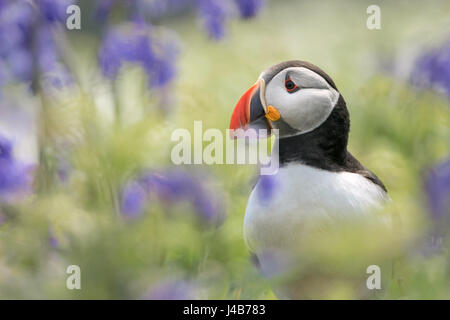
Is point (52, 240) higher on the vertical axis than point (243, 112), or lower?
lower

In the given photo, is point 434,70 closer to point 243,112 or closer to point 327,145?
point 327,145

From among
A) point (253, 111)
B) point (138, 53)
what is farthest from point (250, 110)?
point (138, 53)

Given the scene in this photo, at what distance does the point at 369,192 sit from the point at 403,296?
0.26 meters

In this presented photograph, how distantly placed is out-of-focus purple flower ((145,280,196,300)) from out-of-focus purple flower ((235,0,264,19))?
54 centimetres

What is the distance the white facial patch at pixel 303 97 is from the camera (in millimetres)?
1024

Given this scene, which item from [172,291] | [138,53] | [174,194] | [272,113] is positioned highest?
[138,53]

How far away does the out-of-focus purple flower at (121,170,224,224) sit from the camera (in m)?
0.78

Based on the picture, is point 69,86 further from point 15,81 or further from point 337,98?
point 337,98

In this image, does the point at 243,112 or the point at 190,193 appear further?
the point at 243,112

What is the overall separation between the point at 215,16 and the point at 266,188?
37cm

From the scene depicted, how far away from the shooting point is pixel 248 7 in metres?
1.13

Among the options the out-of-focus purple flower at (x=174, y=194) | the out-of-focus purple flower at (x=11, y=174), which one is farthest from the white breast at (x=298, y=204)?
the out-of-focus purple flower at (x=11, y=174)

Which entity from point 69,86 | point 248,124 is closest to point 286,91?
point 248,124

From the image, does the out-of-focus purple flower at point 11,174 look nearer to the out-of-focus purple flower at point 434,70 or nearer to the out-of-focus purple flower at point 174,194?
the out-of-focus purple flower at point 174,194
